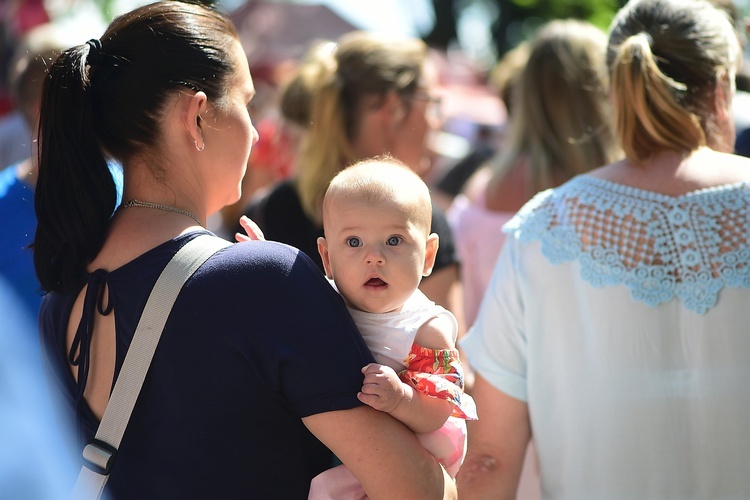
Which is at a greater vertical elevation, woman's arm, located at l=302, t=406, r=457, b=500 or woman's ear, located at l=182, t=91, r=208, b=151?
woman's ear, located at l=182, t=91, r=208, b=151

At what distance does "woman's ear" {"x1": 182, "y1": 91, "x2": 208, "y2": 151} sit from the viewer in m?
1.94

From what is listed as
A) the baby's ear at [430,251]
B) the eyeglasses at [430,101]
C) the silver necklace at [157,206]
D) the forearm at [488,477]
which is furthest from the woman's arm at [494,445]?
the eyeglasses at [430,101]

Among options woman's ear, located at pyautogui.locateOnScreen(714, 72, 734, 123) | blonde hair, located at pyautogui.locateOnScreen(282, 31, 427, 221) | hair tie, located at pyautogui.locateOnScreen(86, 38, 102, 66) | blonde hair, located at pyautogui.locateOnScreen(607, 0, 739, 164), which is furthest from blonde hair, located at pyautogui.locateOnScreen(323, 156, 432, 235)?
blonde hair, located at pyautogui.locateOnScreen(282, 31, 427, 221)

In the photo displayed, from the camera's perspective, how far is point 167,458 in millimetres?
1785

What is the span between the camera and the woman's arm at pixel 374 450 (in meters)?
1.74

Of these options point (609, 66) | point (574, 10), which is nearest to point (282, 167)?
point (609, 66)

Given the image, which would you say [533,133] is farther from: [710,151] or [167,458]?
[167,458]

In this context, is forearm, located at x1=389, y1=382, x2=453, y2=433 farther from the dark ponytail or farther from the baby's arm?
the dark ponytail

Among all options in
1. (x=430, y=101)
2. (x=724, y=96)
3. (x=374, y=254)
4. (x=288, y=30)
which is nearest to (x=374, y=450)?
(x=374, y=254)

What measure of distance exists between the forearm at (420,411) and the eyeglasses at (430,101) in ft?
7.13

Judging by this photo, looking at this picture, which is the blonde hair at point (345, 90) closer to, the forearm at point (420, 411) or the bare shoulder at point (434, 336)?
the bare shoulder at point (434, 336)

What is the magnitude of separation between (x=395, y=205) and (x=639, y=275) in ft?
2.66

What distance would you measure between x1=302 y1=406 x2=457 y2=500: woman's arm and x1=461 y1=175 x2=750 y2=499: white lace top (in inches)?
33.1

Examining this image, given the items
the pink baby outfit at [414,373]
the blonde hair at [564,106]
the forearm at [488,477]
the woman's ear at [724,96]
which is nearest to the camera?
the pink baby outfit at [414,373]
